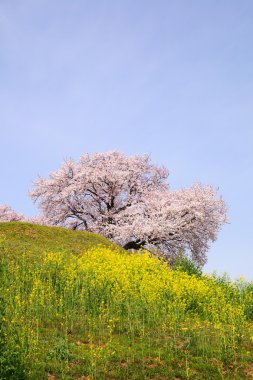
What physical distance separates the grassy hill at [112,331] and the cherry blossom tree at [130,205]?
61.1 feet

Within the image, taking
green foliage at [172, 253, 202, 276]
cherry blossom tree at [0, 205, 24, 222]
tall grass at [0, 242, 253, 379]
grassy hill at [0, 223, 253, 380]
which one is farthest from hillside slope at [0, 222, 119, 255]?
cherry blossom tree at [0, 205, 24, 222]

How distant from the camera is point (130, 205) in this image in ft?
136

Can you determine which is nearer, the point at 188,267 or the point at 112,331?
the point at 112,331

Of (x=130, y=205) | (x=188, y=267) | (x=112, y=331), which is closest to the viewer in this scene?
(x=112, y=331)

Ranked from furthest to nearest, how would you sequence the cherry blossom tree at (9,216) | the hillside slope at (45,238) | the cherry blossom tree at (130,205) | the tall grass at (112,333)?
the cherry blossom tree at (9,216) < the cherry blossom tree at (130,205) < the hillside slope at (45,238) < the tall grass at (112,333)

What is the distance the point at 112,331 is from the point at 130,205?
29.1 meters

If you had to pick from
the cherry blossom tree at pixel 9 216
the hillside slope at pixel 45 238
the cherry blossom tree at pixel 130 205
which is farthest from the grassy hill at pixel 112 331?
the cherry blossom tree at pixel 9 216

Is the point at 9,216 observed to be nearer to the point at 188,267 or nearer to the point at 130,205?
the point at 130,205

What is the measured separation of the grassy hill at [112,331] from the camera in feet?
31.0

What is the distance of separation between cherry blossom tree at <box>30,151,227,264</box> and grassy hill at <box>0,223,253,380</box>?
18.6 meters

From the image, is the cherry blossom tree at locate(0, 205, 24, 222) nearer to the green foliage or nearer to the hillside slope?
the hillside slope

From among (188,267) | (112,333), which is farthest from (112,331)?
(188,267)

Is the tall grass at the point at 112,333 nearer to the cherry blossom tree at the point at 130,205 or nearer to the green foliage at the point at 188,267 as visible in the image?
the green foliage at the point at 188,267

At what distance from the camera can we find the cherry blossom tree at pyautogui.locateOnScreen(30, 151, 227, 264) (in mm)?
37312
